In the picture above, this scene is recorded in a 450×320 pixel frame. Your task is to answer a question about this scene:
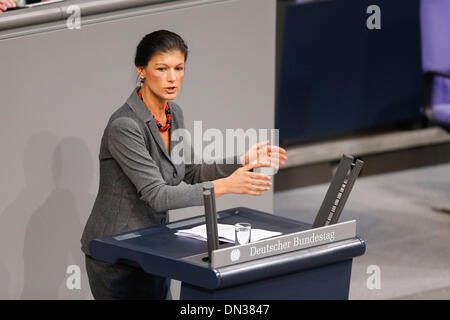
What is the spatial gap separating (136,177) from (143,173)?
1.1 inches

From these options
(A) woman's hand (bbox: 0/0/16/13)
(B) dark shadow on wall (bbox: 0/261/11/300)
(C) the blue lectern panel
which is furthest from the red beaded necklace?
(B) dark shadow on wall (bbox: 0/261/11/300)

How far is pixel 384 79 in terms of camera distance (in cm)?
703

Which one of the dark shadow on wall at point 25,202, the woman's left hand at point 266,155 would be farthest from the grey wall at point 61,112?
the woman's left hand at point 266,155

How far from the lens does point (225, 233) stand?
335cm

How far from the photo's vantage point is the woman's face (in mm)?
3324

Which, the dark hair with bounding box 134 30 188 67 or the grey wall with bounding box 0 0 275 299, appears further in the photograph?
the grey wall with bounding box 0 0 275 299

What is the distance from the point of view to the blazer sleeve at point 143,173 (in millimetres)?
3287

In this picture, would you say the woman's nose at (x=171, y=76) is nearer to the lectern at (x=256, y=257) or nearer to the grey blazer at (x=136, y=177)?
the grey blazer at (x=136, y=177)

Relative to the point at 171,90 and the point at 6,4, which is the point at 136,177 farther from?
the point at 6,4

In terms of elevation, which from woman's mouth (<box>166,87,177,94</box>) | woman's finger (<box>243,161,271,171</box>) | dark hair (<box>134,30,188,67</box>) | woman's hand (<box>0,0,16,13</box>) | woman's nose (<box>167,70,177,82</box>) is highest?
woman's hand (<box>0,0,16,13</box>)

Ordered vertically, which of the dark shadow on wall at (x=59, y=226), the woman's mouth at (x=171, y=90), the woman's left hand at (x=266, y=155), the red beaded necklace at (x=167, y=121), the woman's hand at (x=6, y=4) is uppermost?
the woman's hand at (x=6, y=4)

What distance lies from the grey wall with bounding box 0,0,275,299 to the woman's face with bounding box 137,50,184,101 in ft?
1.98

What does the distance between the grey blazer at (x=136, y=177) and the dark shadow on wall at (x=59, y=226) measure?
0.51 meters

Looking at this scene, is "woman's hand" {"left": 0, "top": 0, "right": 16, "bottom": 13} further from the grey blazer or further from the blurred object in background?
the blurred object in background
